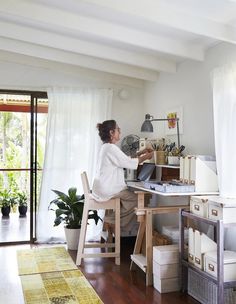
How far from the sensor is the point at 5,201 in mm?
5074

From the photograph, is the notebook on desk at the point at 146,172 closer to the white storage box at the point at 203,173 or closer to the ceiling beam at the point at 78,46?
the white storage box at the point at 203,173

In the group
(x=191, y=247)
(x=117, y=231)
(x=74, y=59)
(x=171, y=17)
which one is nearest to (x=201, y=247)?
(x=191, y=247)

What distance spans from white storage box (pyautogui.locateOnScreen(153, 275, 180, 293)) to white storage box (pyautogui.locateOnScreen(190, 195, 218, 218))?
648 mm

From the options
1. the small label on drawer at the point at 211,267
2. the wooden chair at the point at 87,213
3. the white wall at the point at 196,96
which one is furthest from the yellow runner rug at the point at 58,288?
the white wall at the point at 196,96

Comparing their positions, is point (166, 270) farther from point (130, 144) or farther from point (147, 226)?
point (130, 144)

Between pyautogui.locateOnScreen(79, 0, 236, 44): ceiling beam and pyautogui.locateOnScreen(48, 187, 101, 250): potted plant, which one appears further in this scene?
pyautogui.locateOnScreen(48, 187, 101, 250): potted plant

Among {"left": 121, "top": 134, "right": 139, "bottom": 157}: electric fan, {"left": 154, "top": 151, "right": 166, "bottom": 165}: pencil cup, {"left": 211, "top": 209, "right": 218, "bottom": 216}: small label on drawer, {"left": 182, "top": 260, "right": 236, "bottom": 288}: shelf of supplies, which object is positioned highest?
{"left": 121, "top": 134, "right": 139, "bottom": 157}: electric fan

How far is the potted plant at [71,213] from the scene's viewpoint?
427 cm

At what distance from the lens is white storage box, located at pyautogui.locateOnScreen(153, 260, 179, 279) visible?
299 centimetres

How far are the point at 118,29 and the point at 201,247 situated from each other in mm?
2056

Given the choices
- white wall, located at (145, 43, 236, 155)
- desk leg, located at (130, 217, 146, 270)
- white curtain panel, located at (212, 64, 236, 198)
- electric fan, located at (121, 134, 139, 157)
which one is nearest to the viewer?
white curtain panel, located at (212, 64, 236, 198)

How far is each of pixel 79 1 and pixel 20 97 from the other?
7.42ft

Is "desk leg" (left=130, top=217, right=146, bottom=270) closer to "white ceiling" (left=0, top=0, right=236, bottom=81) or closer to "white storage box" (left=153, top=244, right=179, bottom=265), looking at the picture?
"white storage box" (left=153, top=244, right=179, bottom=265)

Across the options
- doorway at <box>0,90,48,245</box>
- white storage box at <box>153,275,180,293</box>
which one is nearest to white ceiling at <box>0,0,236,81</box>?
doorway at <box>0,90,48,245</box>
